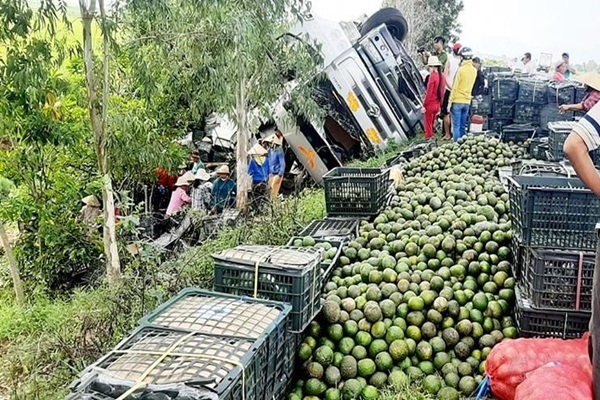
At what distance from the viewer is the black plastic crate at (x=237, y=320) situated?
2.85m

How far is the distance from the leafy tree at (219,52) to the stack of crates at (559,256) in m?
3.89

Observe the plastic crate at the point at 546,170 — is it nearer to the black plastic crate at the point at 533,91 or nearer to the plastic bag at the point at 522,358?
the plastic bag at the point at 522,358

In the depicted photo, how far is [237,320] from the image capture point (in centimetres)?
294

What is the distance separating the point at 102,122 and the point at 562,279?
442 centimetres

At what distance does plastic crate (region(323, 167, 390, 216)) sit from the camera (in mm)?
5648

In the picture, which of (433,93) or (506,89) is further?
(433,93)

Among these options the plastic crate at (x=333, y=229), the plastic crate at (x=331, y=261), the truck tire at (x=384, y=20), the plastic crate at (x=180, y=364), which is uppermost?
the truck tire at (x=384, y=20)

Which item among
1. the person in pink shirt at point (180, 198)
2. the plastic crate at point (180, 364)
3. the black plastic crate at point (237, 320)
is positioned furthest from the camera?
the person in pink shirt at point (180, 198)

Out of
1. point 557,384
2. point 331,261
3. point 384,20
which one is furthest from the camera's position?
point 384,20

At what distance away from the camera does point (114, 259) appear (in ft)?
19.7

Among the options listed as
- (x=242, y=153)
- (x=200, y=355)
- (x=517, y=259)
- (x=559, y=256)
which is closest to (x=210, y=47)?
(x=242, y=153)

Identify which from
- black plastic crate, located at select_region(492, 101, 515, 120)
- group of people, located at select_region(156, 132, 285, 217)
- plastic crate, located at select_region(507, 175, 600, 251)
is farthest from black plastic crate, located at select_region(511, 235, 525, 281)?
black plastic crate, located at select_region(492, 101, 515, 120)

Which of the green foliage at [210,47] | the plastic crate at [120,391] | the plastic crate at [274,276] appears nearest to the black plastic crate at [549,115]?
the green foliage at [210,47]

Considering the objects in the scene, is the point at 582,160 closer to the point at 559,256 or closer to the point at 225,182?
the point at 559,256
